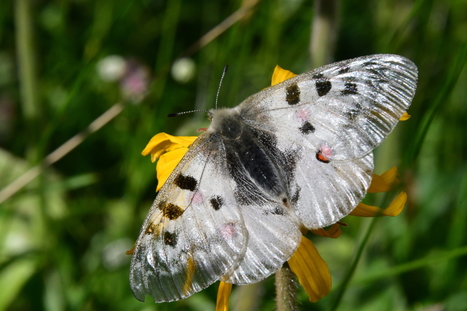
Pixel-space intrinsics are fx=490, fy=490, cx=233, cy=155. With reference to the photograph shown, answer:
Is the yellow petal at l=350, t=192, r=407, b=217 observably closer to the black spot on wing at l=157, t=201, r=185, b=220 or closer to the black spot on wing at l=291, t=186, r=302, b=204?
the black spot on wing at l=291, t=186, r=302, b=204

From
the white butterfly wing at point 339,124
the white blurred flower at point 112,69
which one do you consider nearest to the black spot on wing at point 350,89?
the white butterfly wing at point 339,124

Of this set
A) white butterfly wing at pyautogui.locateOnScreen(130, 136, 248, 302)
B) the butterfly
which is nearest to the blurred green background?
the butterfly

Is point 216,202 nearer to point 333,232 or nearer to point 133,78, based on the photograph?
point 333,232

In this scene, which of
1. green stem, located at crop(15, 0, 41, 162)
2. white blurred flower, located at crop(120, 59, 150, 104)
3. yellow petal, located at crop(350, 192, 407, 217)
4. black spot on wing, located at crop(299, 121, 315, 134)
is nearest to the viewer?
yellow petal, located at crop(350, 192, 407, 217)

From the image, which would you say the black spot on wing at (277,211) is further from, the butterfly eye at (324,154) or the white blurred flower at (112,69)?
the white blurred flower at (112,69)

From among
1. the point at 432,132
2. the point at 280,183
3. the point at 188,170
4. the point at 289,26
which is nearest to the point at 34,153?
the point at 188,170

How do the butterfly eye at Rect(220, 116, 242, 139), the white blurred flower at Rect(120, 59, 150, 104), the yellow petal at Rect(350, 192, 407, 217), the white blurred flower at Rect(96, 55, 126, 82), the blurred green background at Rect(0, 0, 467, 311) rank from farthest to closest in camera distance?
1. the white blurred flower at Rect(96, 55, 126, 82)
2. the white blurred flower at Rect(120, 59, 150, 104)
3. the blurred green background at Rect(0, 0, 467, 311)
4. the butterfly eye at Rect(220, 116, 242, 139)
5. the yellow petal at Rect(350, 192, 407, 217)

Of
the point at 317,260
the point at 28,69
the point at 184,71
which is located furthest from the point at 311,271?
the point at 184,71
